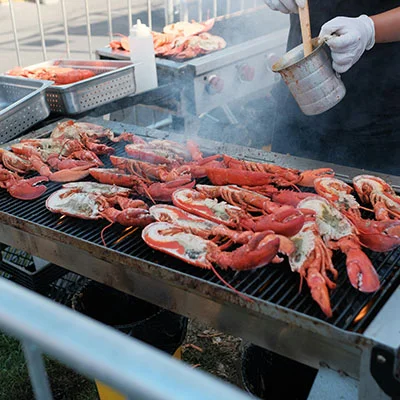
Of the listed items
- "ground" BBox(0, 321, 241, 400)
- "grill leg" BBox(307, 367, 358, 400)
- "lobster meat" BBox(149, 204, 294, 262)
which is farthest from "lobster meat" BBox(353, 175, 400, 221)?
"ground" BBox(0, 321, 241, 400)

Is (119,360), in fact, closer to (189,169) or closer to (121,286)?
(121,286)

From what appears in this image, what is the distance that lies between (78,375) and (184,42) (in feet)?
11.4

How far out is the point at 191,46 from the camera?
520 cm

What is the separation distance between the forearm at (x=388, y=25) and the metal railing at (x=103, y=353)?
269cm

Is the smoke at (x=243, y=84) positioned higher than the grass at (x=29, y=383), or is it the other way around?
the smoke at (x=243, y=84)

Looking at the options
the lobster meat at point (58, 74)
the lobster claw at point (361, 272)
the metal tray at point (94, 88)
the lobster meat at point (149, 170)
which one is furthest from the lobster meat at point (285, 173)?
the lobster meat at point (58, 74)

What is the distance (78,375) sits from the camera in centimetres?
357

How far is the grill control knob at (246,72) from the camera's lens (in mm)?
5379

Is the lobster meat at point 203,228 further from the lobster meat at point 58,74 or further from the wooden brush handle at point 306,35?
the lobster meat at point 58,74

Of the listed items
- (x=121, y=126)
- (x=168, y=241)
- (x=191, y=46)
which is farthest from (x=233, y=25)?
(x=168, y=241)

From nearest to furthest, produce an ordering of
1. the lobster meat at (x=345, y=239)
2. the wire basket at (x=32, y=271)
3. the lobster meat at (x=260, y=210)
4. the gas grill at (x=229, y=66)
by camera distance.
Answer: the lobster meat at (x=345, y=239) → the lobster meat at (x=260, y=210) → the wire basket at (x=32, y=271) → the gas grill at (x=229, y=66)

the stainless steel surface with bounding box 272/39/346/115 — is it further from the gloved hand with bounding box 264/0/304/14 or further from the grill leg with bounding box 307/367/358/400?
the grill leg with bounding box 307/367/358/400

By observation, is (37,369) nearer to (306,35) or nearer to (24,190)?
(24,190)

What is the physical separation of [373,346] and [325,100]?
144 centimetres
